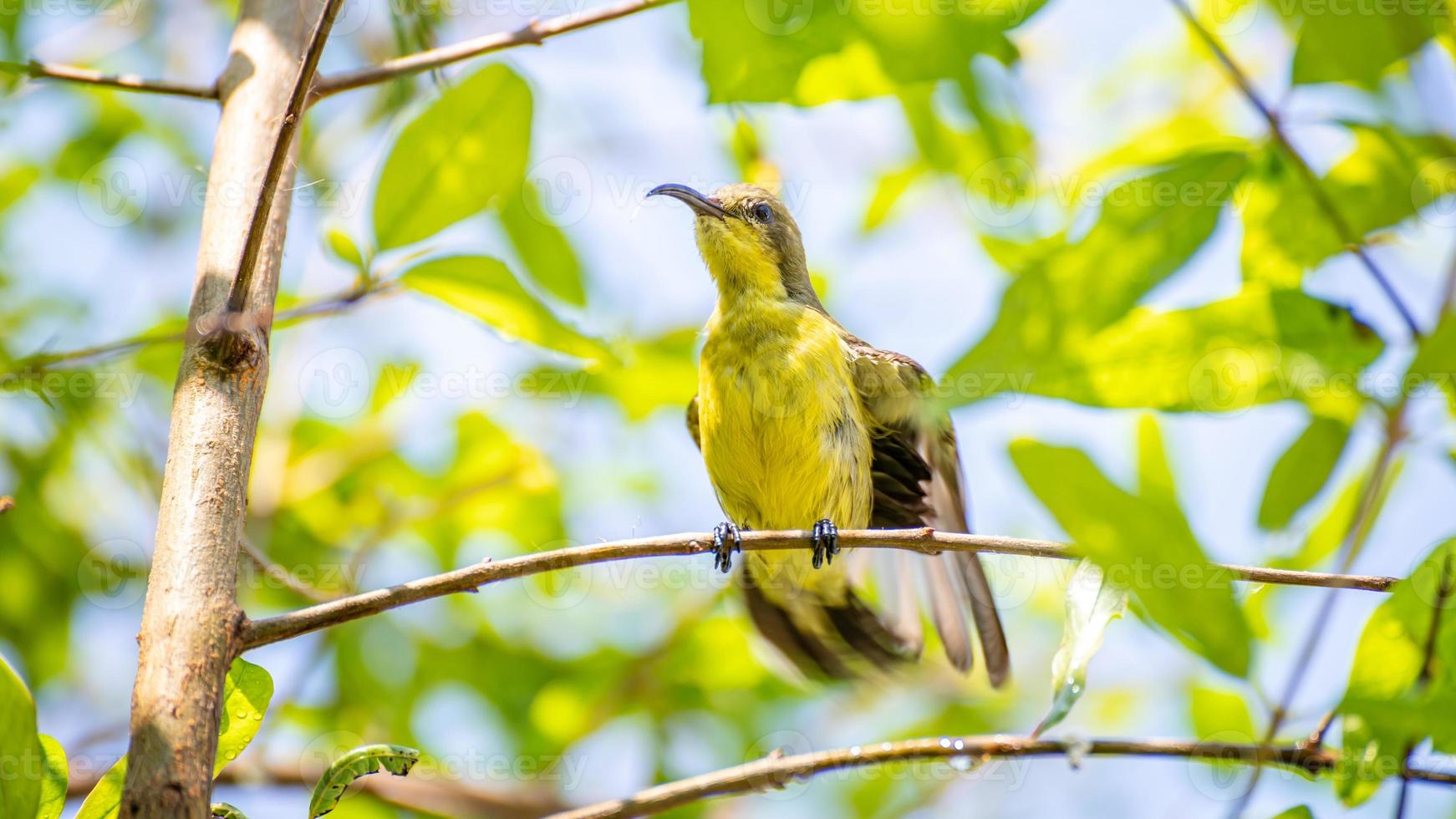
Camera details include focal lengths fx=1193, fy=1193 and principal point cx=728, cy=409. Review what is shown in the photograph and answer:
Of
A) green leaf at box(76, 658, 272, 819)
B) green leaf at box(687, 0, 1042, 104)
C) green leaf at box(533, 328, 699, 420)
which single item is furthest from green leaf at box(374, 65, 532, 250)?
green leaf at box(533, 328, 699, 420)

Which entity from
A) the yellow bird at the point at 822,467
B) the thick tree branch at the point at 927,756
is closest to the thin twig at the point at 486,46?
the thick tree branch at the point at 927,756

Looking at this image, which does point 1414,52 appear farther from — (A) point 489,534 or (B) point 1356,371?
(A) point 489,534

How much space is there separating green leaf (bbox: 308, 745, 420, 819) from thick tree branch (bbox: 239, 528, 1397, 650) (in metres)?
0.22

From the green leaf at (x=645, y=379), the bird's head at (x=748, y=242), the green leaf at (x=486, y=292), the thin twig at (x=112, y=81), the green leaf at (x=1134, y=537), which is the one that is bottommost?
the green leaf at (x=1134, y=537)

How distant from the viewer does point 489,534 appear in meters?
4.76

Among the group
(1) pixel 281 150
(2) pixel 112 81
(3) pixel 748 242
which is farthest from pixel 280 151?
(3) pixel 748 242

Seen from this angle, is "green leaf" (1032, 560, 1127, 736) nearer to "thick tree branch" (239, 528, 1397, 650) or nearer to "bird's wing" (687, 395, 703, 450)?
"thick tree branch" (239, 528, 1397, 650)

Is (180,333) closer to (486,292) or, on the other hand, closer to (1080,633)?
(486,292)

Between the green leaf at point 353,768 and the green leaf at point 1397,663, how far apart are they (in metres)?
1.49

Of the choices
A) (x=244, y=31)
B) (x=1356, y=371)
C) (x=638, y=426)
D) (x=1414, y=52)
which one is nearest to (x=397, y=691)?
(x=638, y=426)

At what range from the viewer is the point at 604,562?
2.17m

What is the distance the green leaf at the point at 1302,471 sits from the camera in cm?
258

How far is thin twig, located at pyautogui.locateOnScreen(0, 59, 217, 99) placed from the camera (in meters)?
2.42

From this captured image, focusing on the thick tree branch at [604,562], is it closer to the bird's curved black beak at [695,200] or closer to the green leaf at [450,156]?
the green leaf at [450,156]
